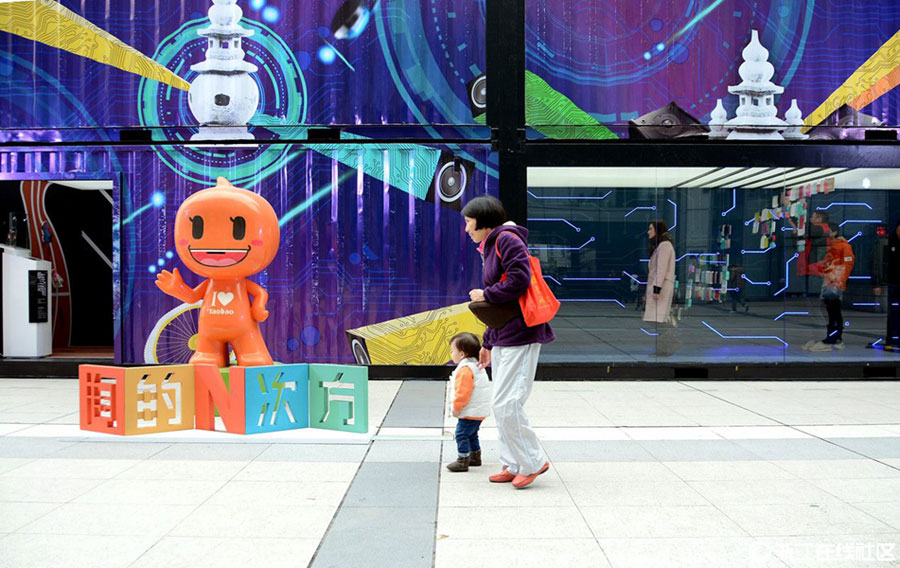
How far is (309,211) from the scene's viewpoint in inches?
357

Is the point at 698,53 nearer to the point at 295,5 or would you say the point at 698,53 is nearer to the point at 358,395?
the point at 295,5

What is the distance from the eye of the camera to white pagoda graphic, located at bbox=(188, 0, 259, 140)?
9117 millimetres

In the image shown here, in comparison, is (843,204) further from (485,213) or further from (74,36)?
(74,36)

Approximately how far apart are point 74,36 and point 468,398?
7.97 m

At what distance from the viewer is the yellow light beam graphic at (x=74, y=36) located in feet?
30.2

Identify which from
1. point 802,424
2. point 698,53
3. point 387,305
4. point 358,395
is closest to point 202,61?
point 387,305

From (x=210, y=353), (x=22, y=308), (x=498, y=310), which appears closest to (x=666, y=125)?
(x=498, y=310)

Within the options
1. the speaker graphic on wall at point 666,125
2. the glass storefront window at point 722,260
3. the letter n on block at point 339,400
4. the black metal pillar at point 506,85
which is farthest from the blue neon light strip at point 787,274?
the letter n on block at point 339,400

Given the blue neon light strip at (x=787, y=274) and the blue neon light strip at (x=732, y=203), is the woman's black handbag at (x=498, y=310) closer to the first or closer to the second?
the blue neon light strip at (x=732, y=203)

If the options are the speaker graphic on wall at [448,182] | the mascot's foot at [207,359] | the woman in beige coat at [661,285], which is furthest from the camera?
the woman in beige coat at [661,285]

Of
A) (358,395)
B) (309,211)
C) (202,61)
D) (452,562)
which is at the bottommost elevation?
(452,562)

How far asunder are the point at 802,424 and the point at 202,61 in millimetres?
8410

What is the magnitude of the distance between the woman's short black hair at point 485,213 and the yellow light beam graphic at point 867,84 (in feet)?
21.5

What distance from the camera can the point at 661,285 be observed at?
9.60 metres
